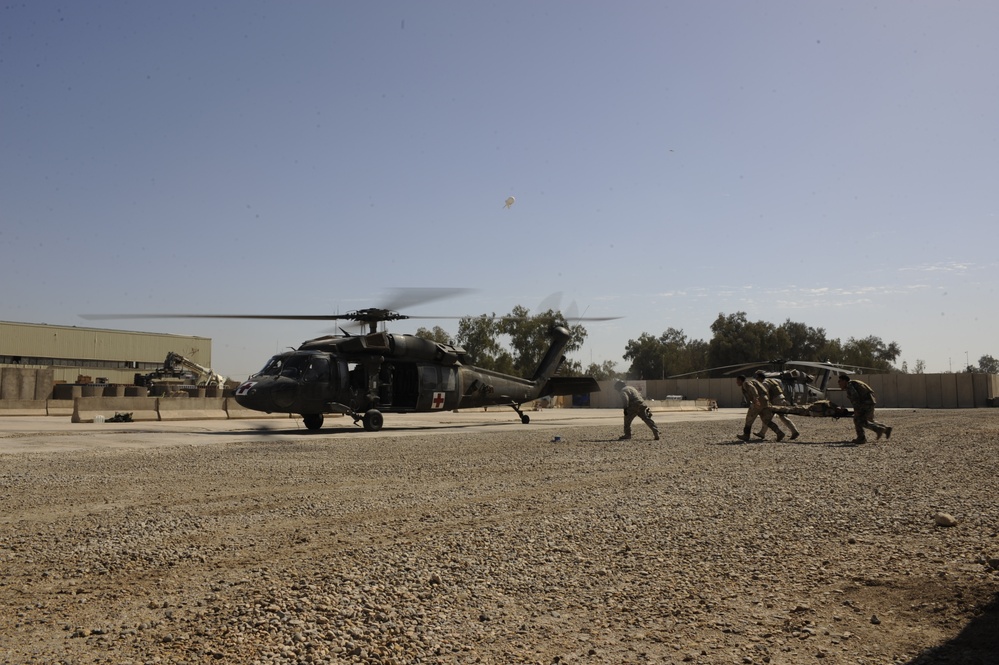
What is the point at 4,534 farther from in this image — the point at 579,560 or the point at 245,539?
the point at 579,560

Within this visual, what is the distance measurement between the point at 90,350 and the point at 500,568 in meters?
75.0

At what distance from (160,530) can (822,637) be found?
5.08 m

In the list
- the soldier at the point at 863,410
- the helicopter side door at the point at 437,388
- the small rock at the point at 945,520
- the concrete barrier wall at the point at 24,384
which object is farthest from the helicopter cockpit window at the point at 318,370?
the concrete barrier wall at the point at 24,384

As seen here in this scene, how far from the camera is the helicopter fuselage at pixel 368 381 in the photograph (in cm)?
1872

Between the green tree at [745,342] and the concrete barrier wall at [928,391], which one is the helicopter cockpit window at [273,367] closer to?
the concrete barrier wall at [928,391]

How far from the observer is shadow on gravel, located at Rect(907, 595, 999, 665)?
3.39m

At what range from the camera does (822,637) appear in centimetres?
376

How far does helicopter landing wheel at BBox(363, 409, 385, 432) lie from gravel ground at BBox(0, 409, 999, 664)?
10340 mm

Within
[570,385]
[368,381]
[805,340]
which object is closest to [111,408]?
[368,381]

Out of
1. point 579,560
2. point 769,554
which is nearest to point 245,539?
point 579,560

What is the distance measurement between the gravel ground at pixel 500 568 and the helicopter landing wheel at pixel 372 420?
33.9 ft

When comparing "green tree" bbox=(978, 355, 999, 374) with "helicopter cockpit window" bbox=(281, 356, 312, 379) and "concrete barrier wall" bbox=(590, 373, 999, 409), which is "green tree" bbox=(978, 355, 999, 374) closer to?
"concrete barrier wall" bbox=(590, 373, 999, 409)

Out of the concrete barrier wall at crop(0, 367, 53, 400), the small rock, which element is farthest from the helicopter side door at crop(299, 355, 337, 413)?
the concrete barrier wall at crop(0, 367, 53, 400)

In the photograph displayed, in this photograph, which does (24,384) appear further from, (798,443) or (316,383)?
(798,443)
